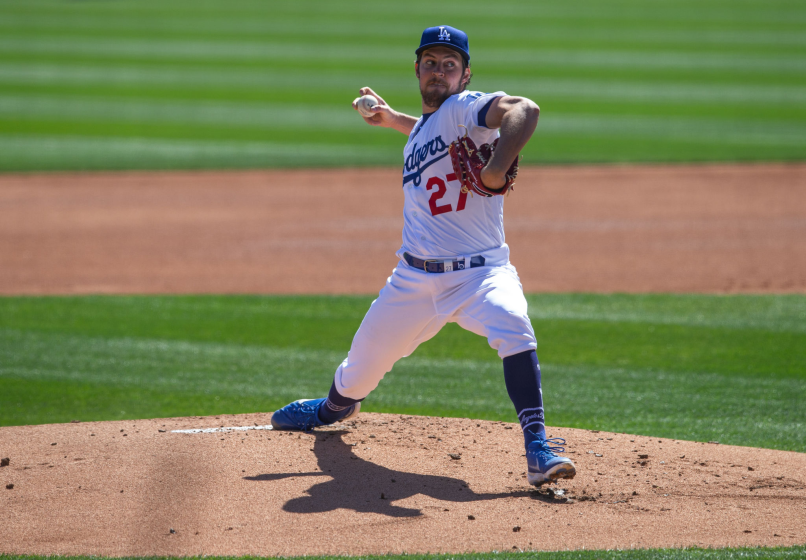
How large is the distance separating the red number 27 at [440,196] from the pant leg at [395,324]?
0.98 feet

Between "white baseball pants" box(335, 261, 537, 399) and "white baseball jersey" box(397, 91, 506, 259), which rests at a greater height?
"white baseball jersey" box(397, 91, 506, 259)

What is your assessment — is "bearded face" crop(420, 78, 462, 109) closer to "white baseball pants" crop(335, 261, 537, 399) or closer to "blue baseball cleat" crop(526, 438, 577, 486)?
"white baseball pants" crop(335, 261, 537, 399)

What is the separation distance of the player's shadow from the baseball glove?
129 cm

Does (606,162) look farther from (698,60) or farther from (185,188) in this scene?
(698,60)

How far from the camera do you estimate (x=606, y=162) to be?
14664 mm

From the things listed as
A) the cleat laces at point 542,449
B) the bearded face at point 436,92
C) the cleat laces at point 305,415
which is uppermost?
the bearded face at point 436,92

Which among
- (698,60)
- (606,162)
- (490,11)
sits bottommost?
(606,162)

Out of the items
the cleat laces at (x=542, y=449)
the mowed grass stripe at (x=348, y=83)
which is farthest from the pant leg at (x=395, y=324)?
the mowed grass stripe at (x=348, y=83)

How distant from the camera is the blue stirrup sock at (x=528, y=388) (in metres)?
3.75

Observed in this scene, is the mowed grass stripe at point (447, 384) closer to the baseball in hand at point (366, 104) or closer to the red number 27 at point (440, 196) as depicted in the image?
the red number 27 at point (440, 196)

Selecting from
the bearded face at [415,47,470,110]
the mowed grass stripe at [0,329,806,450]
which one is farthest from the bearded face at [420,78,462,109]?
the mowed grass stripe at [0,329,806,450]

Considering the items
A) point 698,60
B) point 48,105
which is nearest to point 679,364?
point 48,105

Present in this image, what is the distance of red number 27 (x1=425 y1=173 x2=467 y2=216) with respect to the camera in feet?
13.1

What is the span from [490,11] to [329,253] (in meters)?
27.2
